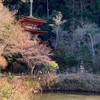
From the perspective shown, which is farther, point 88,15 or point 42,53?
point 88,15

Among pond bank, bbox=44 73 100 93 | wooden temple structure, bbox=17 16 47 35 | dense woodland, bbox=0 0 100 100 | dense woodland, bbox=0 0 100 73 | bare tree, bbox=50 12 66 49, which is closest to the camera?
dense woodland, bbox=0 0 100 100

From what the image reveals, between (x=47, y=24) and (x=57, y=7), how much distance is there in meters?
4.04

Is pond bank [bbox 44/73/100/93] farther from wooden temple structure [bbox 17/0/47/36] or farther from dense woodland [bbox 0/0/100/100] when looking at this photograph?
wooden temple structure [bbox 17/0/47/36]

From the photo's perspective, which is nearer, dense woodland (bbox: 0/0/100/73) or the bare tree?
dense woodland (bbox: 0/0/100/73)

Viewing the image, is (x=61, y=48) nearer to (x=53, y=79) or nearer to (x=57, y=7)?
(x=53, y=79)

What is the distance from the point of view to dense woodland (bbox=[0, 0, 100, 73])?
73.3 ft

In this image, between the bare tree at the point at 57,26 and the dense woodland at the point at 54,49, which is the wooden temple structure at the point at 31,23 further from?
the bare tree at the point at 57,26

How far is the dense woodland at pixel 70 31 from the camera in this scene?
73.3ft

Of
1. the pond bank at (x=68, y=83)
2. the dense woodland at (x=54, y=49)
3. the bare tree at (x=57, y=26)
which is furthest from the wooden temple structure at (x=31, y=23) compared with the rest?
the pond bank at (x=68, y=83)

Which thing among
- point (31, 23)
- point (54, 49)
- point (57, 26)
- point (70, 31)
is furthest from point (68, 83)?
point (70, 31)

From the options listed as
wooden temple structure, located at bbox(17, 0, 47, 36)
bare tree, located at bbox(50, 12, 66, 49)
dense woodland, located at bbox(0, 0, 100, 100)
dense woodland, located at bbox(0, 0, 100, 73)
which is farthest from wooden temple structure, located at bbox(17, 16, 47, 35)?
bare tree, located at bbox(50, 12, 66, 49)

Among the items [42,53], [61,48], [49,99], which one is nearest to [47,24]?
[61,48]

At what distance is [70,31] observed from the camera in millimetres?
25578

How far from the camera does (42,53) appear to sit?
18812 millimetres
